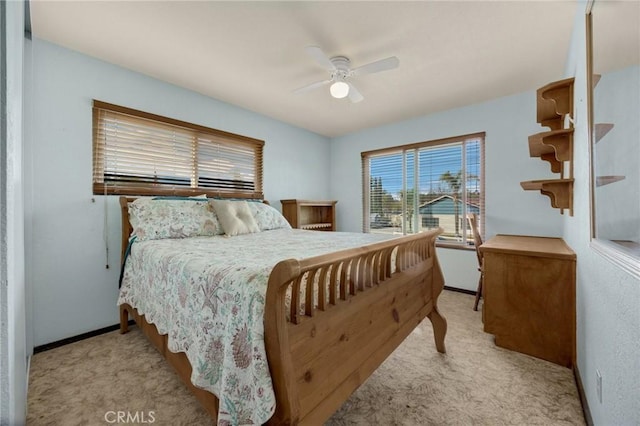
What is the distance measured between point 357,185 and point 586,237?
3.20 m

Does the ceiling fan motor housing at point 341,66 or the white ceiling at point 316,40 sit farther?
the ceiling fan motor housing at point 341,66

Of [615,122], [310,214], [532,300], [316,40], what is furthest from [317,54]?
[310,214]

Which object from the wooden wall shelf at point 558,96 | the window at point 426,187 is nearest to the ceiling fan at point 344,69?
the wooden wall shelf at point 558,96

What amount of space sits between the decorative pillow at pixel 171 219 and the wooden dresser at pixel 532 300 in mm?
2449

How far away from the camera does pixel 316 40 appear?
204cm

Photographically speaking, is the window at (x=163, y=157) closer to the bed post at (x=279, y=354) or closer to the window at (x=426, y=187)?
the window at (x=426, y=187)

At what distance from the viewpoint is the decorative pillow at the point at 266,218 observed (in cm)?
294

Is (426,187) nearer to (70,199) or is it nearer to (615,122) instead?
(615,122)

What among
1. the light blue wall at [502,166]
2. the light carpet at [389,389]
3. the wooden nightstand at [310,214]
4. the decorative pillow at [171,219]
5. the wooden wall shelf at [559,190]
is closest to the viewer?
the light carpet at [389,389]

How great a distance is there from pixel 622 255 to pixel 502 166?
2.69 meters

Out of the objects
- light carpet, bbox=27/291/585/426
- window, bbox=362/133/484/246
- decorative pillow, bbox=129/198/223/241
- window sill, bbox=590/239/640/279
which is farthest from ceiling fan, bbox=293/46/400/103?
light carpet, bbox=27/291/585/426

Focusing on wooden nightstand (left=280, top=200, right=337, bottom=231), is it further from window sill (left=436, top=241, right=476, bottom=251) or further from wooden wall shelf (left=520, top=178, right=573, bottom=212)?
wooden wall shelf (left=520, top=178, right=573, bottom=212)

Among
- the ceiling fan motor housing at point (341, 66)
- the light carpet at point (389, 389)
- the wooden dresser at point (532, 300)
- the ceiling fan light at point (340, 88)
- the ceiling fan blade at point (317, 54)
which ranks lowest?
the light carpet at point (389, 389)

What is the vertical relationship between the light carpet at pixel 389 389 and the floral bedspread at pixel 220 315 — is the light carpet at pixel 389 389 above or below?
below
